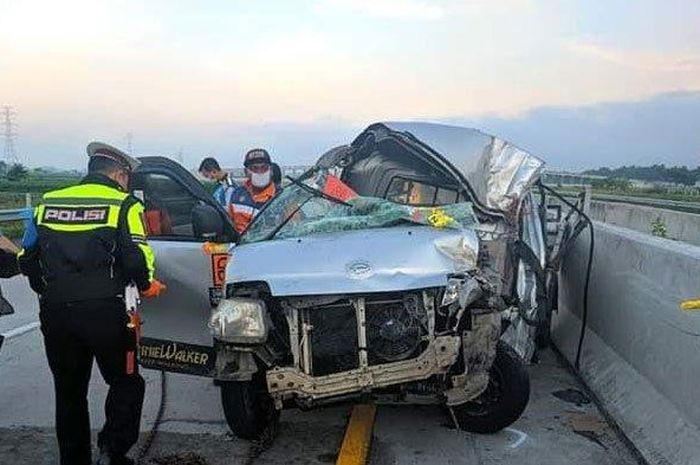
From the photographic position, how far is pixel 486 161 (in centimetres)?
602

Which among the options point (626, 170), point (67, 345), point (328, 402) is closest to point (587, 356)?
point (328, 402)

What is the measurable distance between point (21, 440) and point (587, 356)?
13.5ft

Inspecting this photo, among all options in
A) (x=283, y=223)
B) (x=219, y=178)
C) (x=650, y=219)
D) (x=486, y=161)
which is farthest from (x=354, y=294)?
(x=650, y=219)

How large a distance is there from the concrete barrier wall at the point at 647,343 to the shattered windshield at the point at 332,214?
3.97 feet

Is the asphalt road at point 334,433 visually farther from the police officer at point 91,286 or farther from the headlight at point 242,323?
Answer: the headlight at point 242,323

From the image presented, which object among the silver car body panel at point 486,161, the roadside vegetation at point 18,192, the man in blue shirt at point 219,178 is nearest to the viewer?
the silver car body panel at point 486,161

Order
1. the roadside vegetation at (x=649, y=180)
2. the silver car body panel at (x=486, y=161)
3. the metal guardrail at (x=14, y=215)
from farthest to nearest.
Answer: the roadside vegetation at (x=649, y=180) < the metal guardrail at (x=14, y=215) < the silver car body panel at (x=486, y=161)

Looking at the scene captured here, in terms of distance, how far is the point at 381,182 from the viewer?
632 centimetres

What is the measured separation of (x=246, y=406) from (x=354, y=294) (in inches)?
41.4

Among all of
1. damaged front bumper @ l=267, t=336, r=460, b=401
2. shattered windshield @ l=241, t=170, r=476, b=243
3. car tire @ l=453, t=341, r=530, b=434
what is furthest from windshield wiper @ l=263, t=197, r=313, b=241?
car tire @ l=453, t=341, r=530, b=434

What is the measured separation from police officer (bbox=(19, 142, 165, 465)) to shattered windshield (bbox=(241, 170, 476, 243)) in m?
1.22

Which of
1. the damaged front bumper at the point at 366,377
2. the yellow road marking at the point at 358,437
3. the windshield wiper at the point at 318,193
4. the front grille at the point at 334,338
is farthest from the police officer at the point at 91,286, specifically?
the windshield wiper at the point at 318,193

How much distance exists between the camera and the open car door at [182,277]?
4.95m

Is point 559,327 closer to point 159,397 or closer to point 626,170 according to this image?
point 159,397
